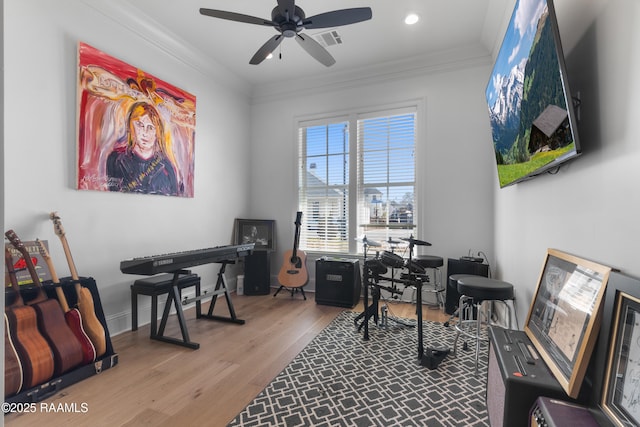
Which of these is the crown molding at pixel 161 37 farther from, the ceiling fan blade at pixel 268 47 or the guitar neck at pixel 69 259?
the guitar neck at pixel 69 259

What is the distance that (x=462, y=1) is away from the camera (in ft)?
9.80

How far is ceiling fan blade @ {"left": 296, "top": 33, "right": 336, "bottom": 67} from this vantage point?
264 cm

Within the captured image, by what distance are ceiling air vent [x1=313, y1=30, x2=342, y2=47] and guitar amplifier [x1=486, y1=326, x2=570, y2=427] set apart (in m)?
3.36

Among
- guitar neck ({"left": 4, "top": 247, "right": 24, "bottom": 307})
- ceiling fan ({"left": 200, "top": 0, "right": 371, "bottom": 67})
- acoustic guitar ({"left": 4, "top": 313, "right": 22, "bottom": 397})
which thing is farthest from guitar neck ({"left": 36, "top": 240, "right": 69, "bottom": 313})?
ceiling fan ({"left": 200, "top": 0, "right": 371, "bottom": 67})

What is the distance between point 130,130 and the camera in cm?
310

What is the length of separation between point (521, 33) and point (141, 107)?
3.36 m

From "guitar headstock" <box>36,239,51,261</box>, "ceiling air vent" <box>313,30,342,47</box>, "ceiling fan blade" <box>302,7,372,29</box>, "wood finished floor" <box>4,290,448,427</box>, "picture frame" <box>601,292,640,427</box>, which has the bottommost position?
"wood finished floor" <box>4,290,448,427</box>

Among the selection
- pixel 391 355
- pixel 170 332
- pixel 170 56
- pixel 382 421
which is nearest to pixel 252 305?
pixel 170 332

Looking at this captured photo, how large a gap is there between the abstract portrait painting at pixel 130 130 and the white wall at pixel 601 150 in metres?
3.56

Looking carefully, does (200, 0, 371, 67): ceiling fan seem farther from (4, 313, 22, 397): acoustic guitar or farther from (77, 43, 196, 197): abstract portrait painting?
(4, 313, 22, 397): acoustic guitar

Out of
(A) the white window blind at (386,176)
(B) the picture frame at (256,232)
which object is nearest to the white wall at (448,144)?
(A) the white window blind at (386,176)

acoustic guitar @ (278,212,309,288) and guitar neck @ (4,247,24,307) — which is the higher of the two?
guitar neck @ (4,247,24,307)

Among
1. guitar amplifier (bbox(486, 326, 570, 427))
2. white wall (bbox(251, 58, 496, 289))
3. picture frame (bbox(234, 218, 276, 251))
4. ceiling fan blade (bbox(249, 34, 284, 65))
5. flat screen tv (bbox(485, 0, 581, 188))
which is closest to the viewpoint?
guitar amplifier (bbox(486, 326, 570, 427))

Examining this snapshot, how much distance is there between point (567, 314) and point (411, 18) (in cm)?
309
